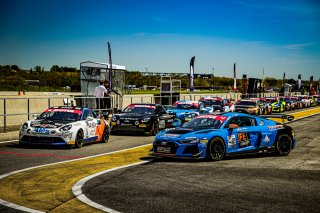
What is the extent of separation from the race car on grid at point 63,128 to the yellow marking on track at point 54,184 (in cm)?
209

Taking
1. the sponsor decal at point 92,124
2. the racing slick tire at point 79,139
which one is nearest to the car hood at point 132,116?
the sponsor decal at point 92,124

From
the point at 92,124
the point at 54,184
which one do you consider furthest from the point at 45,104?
the point at 54,184

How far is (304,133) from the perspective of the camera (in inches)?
829

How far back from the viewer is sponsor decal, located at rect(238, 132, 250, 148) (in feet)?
41.6

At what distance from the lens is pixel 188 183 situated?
29.3 feet

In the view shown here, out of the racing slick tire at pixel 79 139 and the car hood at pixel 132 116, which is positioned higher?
the car hood at pixel 132 116

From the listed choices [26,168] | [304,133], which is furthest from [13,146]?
[304,133]

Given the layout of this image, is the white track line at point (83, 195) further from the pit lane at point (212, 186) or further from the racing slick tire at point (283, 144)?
the racing slick tire at point (283, 144)

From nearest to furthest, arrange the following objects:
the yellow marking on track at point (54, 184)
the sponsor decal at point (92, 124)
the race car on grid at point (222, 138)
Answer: the yellow marking on track at point (54, 184) < the race car on grid at point (222, 138) < the sponsor decal at point (92, 124)

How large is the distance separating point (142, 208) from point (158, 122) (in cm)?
1318

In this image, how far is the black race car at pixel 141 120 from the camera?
63.2 feet

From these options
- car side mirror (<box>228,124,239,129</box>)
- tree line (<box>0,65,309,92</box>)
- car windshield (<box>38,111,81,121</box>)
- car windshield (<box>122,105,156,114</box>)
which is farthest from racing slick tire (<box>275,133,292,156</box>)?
tree line (<box>0,65,309,92</box>)

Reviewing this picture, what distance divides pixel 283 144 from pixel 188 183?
567cm

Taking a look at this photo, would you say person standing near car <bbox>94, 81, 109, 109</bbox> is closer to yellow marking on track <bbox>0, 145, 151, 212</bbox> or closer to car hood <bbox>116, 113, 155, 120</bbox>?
car hood <bbox>116, 113, 155, 120</bbox>
